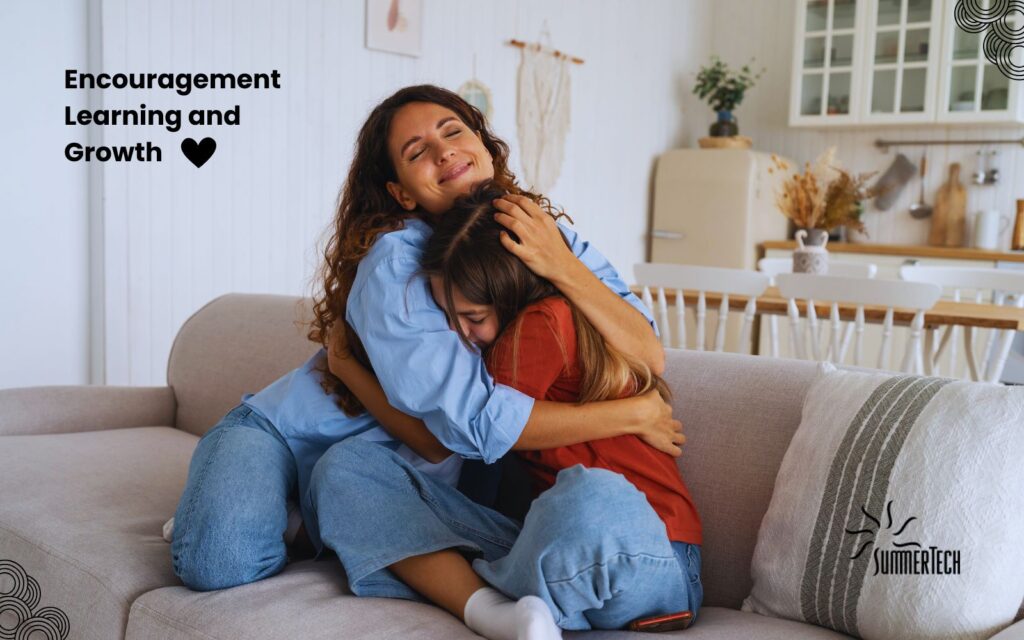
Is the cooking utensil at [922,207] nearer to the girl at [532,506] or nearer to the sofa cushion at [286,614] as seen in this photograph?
the girl at [532,506]

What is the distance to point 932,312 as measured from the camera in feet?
9.18

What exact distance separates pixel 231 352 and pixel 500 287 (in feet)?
3.63

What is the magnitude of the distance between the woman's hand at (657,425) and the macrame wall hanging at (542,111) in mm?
3051

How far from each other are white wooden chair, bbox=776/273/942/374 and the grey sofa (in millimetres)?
1214

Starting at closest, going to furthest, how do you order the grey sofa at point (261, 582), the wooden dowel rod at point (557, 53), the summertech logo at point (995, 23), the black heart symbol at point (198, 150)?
the grey sofa at point (261, 582) → the black heart symbol at point (198, 150) → the wooden dowel rod at point (557, 53) → the summertech logo at point (995, 23)

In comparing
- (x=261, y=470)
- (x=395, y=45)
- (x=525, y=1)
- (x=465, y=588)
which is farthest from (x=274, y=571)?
(x=525, y=1)

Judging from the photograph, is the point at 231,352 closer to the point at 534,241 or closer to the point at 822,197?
the point at 534,241

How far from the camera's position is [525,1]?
176 inches

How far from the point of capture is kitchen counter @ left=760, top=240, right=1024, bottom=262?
4.60m

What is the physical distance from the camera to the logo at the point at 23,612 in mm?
1477

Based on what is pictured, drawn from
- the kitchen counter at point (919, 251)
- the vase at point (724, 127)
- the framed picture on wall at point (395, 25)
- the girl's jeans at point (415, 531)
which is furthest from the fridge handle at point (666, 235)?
the girl's jeans at point (415, 531)

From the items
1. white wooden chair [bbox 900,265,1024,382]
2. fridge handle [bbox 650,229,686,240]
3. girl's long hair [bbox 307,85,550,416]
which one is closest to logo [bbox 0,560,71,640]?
girl's long hair [bbox 307,85,550,416]

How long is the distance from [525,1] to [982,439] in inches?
147

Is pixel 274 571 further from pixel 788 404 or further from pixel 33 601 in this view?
pixel 788 404
